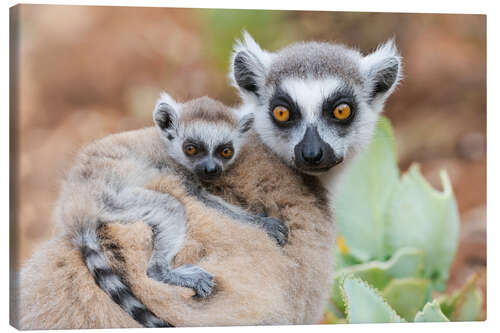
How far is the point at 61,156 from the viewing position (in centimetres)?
420

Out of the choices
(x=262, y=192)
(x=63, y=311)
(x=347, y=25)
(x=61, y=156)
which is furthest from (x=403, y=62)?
(x=63, y=311)

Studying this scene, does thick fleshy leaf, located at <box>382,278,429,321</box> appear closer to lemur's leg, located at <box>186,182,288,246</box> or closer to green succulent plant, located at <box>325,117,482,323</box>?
green succulent plant, located at <box>325,117,482,323</box>

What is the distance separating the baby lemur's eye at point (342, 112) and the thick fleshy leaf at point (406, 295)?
46.0 inches

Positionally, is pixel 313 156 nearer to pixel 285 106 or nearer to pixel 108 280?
pixel 285 106

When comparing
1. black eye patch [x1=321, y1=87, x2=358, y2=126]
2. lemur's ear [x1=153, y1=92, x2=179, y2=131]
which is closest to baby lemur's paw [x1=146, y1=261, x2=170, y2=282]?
lemur's ear [x1=153, y1=92, x2=179, y2=131]

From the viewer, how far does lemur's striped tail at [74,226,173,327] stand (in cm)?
351

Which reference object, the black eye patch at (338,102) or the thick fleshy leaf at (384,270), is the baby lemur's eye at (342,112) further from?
the thick fleshy leaf at (384,270)

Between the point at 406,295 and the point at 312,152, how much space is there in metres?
1.33

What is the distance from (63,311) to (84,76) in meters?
1.83

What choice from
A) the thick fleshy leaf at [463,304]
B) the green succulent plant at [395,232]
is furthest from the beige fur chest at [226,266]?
the thick fleshy leaf at [463,304]

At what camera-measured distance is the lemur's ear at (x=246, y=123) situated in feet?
13.9

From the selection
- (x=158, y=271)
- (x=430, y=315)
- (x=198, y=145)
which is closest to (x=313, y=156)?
(x=198, y=145)

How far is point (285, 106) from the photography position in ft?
13.6

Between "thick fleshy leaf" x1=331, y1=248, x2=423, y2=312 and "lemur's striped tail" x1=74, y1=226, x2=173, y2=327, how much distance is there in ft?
4.80
